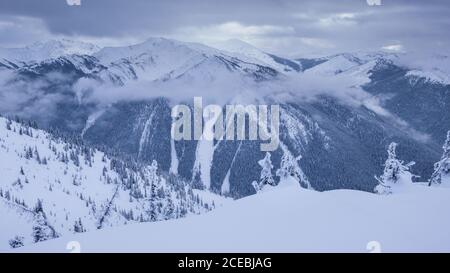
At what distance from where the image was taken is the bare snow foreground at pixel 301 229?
13384mm

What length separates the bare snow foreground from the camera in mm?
13384

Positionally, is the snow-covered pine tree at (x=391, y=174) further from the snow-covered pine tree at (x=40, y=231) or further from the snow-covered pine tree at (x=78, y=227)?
the snow-covered pine tree at (x=78, y=227)

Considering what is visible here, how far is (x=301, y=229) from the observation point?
1498 cm

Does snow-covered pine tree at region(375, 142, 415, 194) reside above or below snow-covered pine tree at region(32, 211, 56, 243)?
above

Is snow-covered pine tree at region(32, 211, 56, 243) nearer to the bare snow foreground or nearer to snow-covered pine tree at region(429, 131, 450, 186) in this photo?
snow-covered pine tree at region(429, 131, 450, 186)

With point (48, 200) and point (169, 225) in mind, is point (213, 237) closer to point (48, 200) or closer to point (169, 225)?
point (169, 225)

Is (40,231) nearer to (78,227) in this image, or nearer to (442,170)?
(442,170)

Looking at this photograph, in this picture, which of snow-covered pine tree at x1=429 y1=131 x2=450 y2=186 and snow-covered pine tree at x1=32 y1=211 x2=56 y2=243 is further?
snow-covered pine tree at x1=32 y1=211 x2=56 y2=243

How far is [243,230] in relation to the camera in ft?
50.9

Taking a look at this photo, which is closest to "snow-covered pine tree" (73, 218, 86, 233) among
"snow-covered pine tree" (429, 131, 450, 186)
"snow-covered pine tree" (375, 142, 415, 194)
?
"snow-covered pine tree" (375, 142, 415, 194)

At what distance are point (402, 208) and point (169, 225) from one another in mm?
7884

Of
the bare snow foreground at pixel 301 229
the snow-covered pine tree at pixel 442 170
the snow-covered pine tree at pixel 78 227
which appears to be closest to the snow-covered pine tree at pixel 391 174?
the snow-covered pine tree at pixel 442 170
